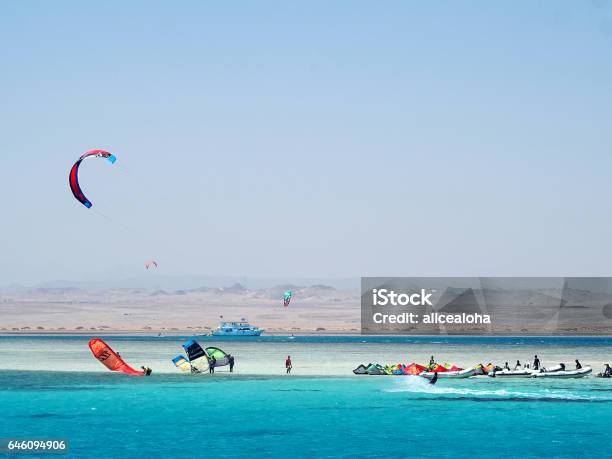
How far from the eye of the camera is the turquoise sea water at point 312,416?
3853 cm

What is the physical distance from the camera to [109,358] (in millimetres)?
77438

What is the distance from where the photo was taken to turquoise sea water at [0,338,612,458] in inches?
1517

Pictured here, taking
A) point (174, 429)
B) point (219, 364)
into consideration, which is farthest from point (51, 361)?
point (174, 429)

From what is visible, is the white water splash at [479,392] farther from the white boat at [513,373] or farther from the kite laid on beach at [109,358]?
the kite laid on beach at [109,358]

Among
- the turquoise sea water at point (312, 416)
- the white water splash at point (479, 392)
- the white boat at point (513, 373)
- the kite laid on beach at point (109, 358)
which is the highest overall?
the kite laid on beach at point (109, 358)

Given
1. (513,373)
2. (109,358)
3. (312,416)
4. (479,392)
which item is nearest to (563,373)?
(513,373)

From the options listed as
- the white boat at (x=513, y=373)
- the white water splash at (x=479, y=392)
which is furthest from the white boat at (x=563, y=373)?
the white water splash at (x=479, y=392)

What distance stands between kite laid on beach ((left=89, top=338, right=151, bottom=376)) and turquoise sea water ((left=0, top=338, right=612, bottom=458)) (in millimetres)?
5241

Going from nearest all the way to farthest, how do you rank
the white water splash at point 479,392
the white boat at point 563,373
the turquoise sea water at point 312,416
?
the turquoise sea water at point 312,416, the white water splash at point 479,392, the white boat at point 563,373

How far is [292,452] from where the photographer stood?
122ft

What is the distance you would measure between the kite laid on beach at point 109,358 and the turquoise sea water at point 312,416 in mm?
5241

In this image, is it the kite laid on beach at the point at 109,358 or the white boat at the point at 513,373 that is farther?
the kite laid on beach at the point at 109,358

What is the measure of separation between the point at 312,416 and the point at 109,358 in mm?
33801

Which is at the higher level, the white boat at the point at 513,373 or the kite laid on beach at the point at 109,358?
the kite laid on beach at the point at 109,358
